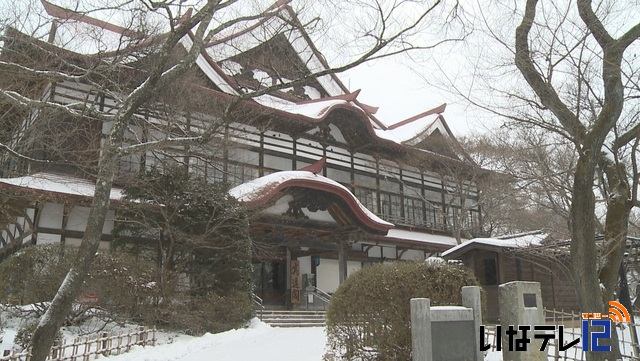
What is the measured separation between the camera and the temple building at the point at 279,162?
40.4ft

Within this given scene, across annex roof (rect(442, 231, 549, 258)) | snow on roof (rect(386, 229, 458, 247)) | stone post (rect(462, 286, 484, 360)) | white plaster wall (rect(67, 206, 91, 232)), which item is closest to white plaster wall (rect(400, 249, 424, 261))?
snow on roof (rect(386, 229, 458, 247))

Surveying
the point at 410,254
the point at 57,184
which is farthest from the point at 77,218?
the point at 410,254

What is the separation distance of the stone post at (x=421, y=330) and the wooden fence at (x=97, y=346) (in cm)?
608

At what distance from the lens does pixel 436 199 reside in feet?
101

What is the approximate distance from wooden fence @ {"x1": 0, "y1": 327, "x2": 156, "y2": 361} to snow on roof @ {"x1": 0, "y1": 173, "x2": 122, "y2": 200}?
206 inches

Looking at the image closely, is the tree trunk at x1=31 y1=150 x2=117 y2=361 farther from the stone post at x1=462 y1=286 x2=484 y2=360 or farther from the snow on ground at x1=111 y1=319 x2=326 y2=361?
the stone post at x1=462 y1=286 x2=484 y2=360

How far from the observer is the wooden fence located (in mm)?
9570

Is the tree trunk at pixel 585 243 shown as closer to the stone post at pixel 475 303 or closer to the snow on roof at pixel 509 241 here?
the stone post at pixel 475 303

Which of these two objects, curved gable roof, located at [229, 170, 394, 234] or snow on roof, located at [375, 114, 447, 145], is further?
snow on roof, located at [375, 114, 447, 145]

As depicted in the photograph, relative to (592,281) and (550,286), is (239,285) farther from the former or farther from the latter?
(550,286)

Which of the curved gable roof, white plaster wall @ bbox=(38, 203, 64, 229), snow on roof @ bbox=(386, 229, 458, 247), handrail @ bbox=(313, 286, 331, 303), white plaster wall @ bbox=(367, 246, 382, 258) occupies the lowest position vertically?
handrail @ bbox=(313, 286, 331, 303)

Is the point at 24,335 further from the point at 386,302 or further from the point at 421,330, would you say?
the point at 421,330

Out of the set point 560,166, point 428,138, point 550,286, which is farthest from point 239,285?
point 428,138

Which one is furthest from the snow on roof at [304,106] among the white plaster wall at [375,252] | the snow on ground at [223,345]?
the snow on ground at [223,345]
